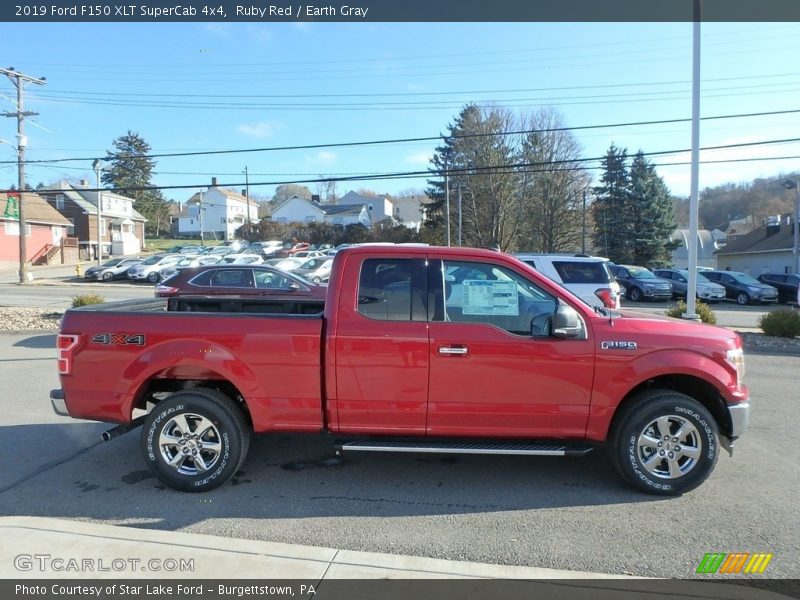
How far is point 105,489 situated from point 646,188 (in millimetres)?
49046

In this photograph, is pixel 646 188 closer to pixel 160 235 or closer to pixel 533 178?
pixel 533 178

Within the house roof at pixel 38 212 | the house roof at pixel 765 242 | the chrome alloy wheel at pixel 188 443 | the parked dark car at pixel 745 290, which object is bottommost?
the chrome alloy wheel at pixel 188 443

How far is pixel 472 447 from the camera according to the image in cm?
405

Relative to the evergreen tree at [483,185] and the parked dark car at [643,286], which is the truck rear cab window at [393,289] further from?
the evergreen tree at [483,185]

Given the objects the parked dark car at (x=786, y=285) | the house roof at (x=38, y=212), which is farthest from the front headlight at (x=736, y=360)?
the house roof at (x=38, y=212)

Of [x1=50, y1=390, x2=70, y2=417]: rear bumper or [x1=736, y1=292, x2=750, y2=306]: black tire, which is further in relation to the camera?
[x1=736, y1=292, x2=750, y2=306]: black tire

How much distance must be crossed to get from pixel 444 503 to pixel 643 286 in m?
25.6

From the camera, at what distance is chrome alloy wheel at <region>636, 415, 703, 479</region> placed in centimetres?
405

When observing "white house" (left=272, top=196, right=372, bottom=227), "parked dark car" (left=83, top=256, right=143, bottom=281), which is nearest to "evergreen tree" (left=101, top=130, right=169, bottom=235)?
"white house" (left=272, top=196, right=372, bottom=227)

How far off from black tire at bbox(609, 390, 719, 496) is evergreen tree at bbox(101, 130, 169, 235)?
89944mm

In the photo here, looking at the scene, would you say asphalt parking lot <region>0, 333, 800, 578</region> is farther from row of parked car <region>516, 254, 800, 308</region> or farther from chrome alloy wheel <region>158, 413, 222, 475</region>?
row of parked car <region>516, 254, 800, 308</region>

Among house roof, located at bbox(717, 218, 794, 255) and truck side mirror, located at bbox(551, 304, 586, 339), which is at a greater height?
house roof, located at bbox(717, 218, 794, 255)

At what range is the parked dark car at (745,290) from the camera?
26250 mm

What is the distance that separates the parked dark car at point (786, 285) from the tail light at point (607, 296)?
19.9 meters
